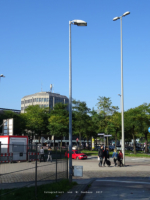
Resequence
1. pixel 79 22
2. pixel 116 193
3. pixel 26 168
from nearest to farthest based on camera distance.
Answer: pixel 26 168, pixel 116 193, pixel 79 22

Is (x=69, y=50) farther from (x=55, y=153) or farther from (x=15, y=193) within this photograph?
(x=15, y=193)

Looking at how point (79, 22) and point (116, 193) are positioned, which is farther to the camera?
point (79, 22)

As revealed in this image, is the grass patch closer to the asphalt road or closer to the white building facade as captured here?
the asphalt road

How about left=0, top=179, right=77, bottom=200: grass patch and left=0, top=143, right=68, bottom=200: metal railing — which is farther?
left=0, top=179, right=77, bottom=200: grass patch

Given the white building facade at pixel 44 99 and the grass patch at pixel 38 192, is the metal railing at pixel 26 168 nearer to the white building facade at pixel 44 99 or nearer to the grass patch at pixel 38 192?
the grass patch at pixel 38 192

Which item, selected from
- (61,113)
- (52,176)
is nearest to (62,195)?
(52,176)

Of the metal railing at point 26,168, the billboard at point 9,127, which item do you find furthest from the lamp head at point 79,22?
the billboard at point 9,127

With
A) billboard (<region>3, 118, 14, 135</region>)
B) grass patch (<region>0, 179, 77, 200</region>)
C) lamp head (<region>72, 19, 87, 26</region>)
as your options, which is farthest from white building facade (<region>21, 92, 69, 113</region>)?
grass patch (<region>0, 179, 77, 200</region>)

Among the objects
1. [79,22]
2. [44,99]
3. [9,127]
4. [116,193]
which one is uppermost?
[44,99]

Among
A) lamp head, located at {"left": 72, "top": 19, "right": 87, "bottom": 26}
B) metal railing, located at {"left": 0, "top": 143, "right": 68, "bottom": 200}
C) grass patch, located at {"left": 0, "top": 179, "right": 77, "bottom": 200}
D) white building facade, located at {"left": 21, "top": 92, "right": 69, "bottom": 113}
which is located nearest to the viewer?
metal railing, located at {"left": 0, "top": 143, "right": 68, "bottom": 200}

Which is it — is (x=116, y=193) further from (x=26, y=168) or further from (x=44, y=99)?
(x=44, y=99)

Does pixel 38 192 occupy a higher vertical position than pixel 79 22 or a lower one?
lower

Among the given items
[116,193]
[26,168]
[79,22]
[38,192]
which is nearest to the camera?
[26,168]

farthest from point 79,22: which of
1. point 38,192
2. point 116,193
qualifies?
point 38,192
